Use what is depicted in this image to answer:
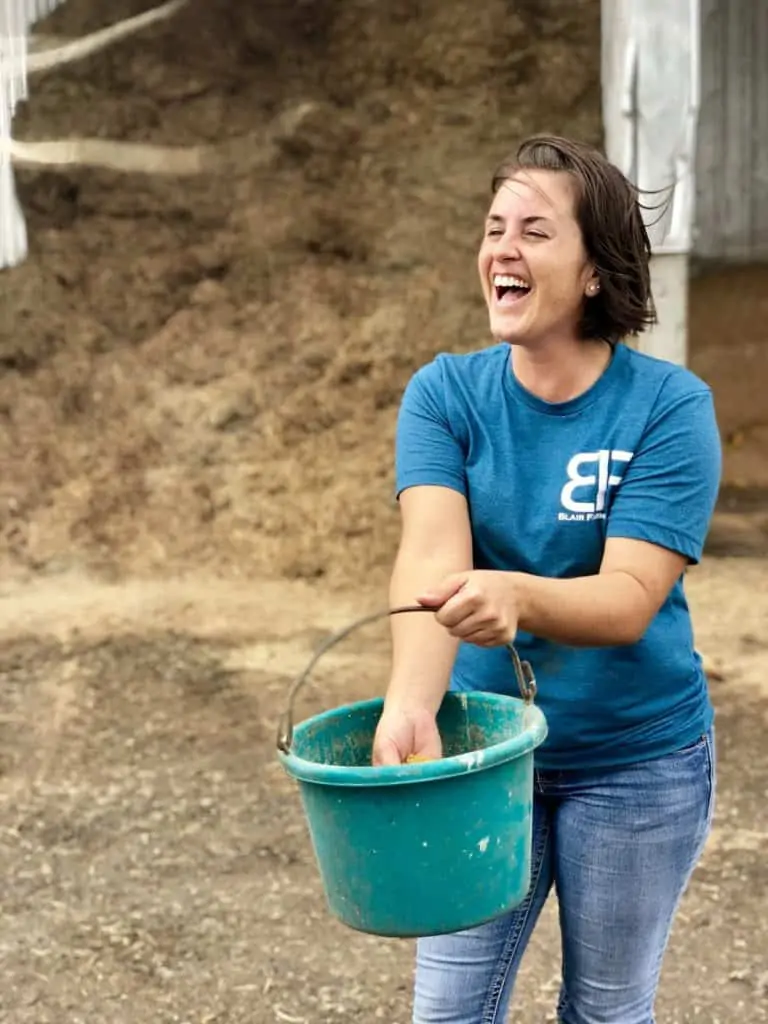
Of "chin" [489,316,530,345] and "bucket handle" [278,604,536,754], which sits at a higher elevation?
"chin" [489,316,530,345]

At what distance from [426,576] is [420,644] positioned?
0.25 feet

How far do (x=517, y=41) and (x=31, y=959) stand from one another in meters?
4.32

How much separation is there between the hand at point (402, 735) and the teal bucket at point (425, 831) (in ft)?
0.32

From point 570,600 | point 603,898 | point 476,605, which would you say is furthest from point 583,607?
point 603,898

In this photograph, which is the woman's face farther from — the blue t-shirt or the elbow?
the elbow

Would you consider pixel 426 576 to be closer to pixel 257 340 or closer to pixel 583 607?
pixel 583 607

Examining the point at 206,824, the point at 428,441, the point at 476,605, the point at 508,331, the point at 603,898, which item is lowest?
the point at 206,824

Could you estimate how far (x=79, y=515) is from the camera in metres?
5.29

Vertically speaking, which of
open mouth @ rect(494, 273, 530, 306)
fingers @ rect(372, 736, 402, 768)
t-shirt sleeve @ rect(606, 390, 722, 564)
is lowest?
fingers @ rect(372, 736, 402, 768)

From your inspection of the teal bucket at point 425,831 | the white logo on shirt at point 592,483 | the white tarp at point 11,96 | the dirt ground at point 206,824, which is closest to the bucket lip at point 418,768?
the teal bucket at point 425,831

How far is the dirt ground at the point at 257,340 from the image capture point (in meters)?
4.54

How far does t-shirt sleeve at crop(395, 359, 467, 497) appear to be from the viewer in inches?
58.1

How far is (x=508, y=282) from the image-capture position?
1471 millimetres

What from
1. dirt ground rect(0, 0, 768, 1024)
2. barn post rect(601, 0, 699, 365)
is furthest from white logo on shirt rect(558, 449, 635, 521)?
dirt ground rect(0, 0, 768, 1024)
